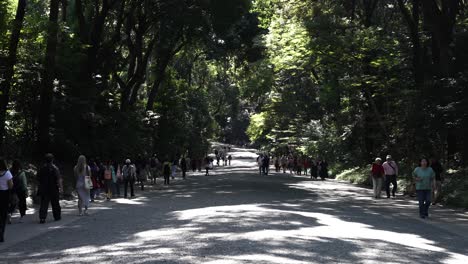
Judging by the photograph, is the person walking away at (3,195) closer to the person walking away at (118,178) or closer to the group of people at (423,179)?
Result: the group of people at (423,179)

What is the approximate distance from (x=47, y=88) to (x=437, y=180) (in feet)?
49.2

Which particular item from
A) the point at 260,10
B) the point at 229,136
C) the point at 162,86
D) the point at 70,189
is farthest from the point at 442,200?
the point at 229,136

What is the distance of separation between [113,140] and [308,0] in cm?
1409

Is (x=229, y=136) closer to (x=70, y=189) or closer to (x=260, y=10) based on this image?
(x=260, y=10)

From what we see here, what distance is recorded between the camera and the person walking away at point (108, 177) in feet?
70.9

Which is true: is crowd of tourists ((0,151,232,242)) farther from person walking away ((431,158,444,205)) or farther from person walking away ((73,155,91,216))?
person walking away ((431,158,444,205))

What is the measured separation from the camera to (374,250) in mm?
9555

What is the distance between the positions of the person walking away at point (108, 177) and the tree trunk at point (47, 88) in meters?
2.79

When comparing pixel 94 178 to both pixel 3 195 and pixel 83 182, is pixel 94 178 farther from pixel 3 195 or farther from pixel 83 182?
pixel 3 195

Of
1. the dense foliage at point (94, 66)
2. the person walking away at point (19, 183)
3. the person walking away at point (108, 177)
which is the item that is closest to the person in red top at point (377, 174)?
the person walking away at point (108, 177)

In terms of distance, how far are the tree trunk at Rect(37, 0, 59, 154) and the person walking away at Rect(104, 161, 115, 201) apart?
279 centimetres

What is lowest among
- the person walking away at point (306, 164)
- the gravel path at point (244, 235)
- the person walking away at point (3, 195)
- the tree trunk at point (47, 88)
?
the gravel path at point (244, 235)

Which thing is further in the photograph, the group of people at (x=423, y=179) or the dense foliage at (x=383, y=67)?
the dense foliage at (x=383, y=67)

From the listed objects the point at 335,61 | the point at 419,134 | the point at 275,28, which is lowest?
the point at 419,134
